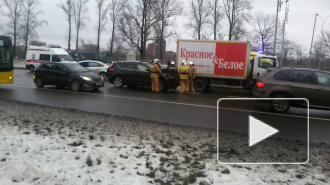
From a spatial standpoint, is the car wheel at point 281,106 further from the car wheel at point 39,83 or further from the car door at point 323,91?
the car wheel at point 39,83

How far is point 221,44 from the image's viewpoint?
52.3 feet

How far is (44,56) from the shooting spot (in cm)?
2853

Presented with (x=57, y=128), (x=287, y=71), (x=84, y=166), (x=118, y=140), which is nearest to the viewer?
(x=84, y=166)

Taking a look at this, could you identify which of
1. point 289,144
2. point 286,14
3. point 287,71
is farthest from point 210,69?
point 286,14

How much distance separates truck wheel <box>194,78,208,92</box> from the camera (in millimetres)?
16406

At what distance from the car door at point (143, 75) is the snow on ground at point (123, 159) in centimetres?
972

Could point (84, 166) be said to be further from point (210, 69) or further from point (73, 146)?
point (210, 69)

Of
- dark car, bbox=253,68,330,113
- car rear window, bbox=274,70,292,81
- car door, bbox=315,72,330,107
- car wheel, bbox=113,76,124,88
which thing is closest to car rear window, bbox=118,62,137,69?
car wheel, bbox=113,76,124,88

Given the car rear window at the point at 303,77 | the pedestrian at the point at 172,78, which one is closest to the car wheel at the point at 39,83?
the pedestrian at the point at 172,78

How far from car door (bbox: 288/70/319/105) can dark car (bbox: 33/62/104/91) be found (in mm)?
9472

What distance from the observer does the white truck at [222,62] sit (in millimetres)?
15750

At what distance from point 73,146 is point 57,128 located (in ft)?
4.73

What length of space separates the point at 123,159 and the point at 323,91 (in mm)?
7784

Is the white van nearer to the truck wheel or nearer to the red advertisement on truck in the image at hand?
the red advertisement on truck
